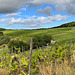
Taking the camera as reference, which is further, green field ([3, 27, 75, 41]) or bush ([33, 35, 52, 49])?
green field ([3, 27, 75, 41])

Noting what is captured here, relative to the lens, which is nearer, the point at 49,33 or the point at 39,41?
the point at 39,41

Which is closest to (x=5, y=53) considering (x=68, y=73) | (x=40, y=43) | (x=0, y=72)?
(x=0, y=72)

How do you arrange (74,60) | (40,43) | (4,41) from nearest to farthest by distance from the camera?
(74,60) < (40,43) < (4,41)

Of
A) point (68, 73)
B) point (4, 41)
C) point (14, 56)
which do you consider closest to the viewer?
point (68, 73)

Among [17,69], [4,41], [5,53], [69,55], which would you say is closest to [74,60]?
[69,55]

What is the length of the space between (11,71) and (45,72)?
141 cm

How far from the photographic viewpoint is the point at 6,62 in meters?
4.84

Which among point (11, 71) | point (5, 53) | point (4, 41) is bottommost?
point (4, 41)

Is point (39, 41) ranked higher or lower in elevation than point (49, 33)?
lower

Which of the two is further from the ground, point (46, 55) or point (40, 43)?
point (46, 55)

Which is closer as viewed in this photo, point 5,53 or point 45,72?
point 45,72

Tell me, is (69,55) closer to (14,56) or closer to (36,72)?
(36,72)

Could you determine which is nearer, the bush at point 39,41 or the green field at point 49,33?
the bush at point 39,41

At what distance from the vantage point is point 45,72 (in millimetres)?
4496
